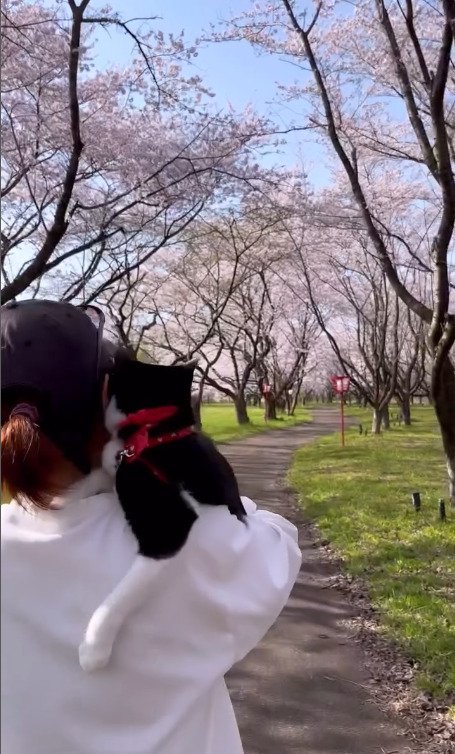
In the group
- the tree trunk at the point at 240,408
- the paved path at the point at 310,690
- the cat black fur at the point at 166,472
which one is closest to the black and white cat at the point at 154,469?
the cat black fur at the point at 166,472

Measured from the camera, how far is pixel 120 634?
34.5 inches

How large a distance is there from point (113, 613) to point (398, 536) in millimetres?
5749

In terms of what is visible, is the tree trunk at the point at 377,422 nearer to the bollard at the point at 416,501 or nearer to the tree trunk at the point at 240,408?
the tree trunk at the point at 240,408

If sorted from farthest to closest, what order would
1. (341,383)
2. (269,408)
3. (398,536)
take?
(269,408) → (341,383) → (398,536)

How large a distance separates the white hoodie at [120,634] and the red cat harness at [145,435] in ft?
0.20

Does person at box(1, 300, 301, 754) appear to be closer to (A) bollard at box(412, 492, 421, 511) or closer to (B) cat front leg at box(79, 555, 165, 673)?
(B) cat front leg at box(79, 555, 165, 673)

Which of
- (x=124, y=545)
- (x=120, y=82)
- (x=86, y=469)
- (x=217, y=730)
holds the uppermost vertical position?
(x=120, y=82)

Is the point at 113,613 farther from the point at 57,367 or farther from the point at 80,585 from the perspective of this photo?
the point at 57,367

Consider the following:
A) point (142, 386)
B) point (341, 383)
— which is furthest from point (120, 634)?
point (341, 383)

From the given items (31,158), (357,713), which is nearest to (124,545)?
(357,713)

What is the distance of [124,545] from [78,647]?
5.6 inches

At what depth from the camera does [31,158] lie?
7.80 metres

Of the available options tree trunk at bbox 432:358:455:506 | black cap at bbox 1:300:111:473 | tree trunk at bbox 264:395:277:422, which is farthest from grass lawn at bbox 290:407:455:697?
tree trunk at bbox 264:395:277:422

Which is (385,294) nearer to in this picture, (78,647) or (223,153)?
(223,153)
